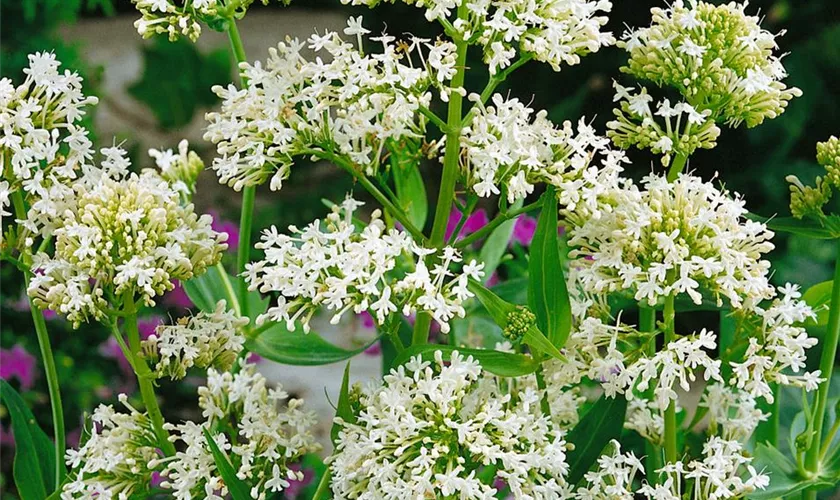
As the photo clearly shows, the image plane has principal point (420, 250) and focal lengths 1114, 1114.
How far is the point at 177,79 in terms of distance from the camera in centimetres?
344

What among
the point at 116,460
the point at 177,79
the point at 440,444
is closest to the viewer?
the point at 440,444

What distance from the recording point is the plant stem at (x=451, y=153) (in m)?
0.90

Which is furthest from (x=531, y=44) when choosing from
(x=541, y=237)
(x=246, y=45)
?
(x=246, y=45)

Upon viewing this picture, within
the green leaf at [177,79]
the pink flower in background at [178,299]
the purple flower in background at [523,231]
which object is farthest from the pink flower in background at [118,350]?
the green leaf at [177,79]

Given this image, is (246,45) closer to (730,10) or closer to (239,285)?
(239,285)

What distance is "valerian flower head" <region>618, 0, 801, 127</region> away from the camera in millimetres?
911

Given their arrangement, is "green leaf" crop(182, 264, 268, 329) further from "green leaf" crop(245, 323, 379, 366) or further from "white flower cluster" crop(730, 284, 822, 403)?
"white flower cluster" crop(730, 284, 822, 403)

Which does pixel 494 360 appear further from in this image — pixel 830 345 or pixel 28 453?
pixel 28 453

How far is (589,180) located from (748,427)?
31 cm

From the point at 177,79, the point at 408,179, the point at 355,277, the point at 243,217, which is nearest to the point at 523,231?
the point at 408,179

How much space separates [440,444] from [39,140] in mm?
408

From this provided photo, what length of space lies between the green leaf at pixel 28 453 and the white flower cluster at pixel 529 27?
516mm

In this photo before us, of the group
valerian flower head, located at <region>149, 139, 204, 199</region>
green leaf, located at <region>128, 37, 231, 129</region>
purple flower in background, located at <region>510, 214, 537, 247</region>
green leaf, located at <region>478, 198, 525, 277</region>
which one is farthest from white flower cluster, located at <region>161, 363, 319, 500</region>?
green leaf, located at <region>128, 37, 231, 129</region>

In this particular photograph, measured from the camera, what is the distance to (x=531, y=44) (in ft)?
2.84
